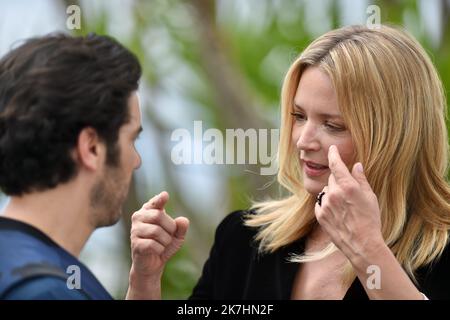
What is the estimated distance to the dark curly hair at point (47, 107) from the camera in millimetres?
1467

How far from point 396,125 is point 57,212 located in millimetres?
914

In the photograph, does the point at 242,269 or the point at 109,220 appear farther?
the point at 242,269

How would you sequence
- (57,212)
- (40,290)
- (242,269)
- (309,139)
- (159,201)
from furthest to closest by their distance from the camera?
(242,269), (309,139), (159,201), (57,212), (40,290)

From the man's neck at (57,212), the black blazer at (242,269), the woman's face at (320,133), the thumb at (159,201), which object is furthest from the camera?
the black blazer at (242,269)

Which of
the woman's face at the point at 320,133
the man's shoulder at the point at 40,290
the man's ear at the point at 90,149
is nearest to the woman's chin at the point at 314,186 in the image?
the woman's face at the point at 320,133

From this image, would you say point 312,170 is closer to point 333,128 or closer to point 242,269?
point 333,128

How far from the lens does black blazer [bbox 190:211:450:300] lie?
208 cm

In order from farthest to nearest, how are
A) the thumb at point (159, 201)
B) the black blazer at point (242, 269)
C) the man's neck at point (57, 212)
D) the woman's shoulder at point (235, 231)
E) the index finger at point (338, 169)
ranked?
the woman's shoulder at point (235, 231) → the black blazer at point (242, 269) → the thumb at point (159, 201) → the index finger at point (338, 169) → the man's neck at point (57, 212)

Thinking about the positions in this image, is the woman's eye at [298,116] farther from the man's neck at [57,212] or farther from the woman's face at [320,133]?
the man's neck at [57,212]

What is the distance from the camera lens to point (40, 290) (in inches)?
50.9

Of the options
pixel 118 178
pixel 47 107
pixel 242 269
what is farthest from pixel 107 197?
pixel 242 269

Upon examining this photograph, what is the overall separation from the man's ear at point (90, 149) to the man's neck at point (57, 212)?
2.0 inches
